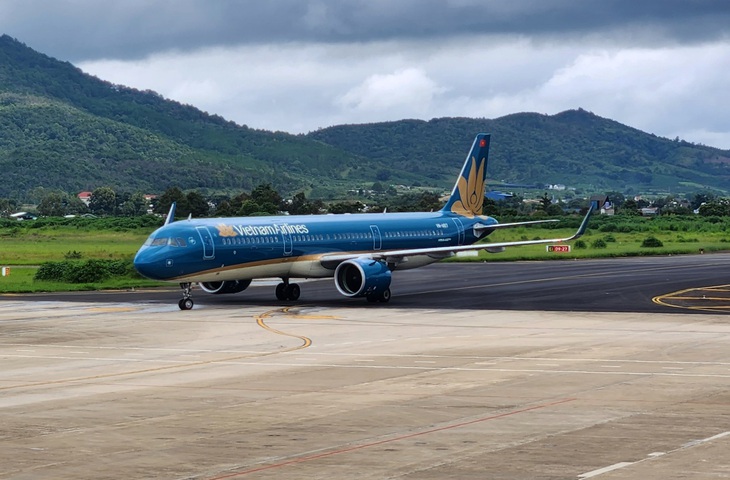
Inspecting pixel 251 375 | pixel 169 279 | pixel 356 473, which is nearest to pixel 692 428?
pixel 356 473

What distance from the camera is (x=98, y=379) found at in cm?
3191

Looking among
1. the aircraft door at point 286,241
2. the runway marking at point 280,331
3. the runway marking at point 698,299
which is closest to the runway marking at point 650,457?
the runway marking at point 280,331

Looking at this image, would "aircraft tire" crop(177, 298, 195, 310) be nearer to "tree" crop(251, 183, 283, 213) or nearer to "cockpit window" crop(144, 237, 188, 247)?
"cockpit window" crop(144, 237, 188, 247)

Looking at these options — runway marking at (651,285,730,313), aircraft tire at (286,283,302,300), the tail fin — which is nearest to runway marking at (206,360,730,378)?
runway marking at (651,285,730,313)

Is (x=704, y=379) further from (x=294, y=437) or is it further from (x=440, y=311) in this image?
(x=440, y=311)

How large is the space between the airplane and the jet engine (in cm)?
4

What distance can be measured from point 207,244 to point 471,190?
20251mm

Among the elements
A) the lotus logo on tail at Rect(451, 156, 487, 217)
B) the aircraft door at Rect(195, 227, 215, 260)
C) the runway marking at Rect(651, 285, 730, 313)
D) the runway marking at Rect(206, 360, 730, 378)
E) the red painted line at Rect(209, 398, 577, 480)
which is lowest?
the red painted line at Rect(209, 398, 577, 480)

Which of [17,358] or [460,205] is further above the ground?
[460,205]

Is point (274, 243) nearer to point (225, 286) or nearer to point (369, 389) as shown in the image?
point (225, 286)

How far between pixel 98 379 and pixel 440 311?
22.1 m

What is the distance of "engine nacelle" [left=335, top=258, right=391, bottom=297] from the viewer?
5394 cm

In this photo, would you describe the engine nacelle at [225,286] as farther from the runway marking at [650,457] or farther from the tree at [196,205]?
the tree at [196,205]

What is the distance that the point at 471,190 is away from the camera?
222ft
